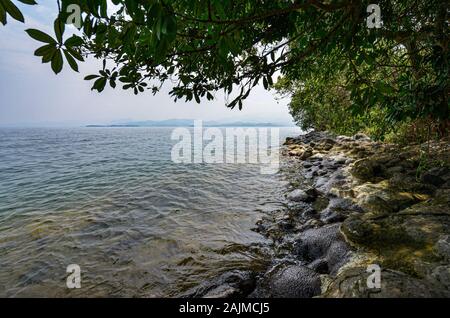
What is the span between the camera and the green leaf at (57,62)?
1.35 meters

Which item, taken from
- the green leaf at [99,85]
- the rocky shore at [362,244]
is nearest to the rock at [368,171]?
the rocky shore at [362,244]

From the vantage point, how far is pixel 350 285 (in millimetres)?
3035

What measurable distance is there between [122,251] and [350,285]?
5.02 meters

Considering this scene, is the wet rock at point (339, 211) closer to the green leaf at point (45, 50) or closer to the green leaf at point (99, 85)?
the green leaf at point (99, 85)

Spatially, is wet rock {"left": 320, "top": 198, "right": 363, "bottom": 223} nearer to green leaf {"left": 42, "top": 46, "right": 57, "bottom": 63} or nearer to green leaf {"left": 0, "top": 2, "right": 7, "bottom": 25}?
green leaf {"left": 42, "top": 46, "right": 57, "bottom": 63}

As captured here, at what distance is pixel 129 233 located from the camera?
23.3ft

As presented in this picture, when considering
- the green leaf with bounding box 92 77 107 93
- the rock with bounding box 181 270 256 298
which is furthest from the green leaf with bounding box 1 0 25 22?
the rock with bounding box 181 270 256 298

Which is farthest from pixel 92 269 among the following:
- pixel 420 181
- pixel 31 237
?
pixel 420 181

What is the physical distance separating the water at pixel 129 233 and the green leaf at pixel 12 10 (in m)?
4.53

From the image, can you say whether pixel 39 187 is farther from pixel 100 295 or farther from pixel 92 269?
pixel 100 295

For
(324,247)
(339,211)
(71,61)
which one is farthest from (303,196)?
(71,61)

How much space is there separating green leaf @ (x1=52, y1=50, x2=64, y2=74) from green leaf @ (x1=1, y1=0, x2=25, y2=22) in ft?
0.63

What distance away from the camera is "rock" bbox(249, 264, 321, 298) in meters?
3.98

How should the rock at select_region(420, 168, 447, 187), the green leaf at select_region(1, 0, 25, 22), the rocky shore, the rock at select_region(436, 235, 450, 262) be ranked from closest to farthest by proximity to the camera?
the green leaf at select_region(1, 0, 25, 22) → the rocky shore → the rock at select_region(436, 235, 450, 262) → the rock at select_region(420, 168, 447, 187)
